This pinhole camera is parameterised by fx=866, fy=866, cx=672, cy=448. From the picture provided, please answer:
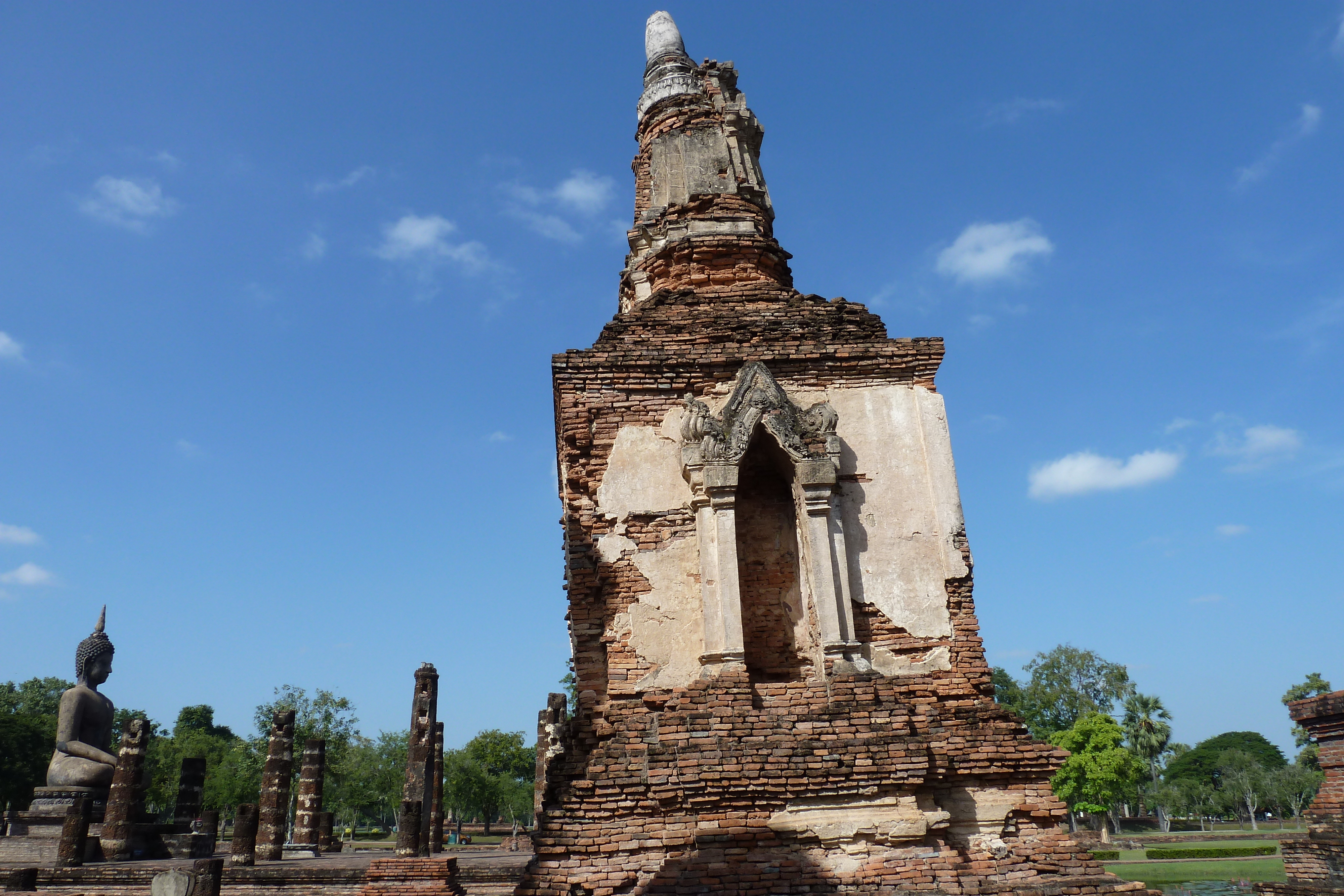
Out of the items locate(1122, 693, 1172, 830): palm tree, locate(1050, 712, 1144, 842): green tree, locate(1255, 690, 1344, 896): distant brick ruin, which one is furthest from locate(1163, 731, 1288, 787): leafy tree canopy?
locate(1255, 690, 1344, 896): distant brick ruin

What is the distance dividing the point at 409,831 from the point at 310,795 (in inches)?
280

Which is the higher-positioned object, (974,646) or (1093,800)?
(974,646)

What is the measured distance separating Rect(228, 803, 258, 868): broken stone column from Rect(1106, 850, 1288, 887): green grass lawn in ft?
55.8

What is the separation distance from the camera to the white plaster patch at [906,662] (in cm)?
730

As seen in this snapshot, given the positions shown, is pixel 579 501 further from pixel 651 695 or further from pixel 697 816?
pixel 697 816

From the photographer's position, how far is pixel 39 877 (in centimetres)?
1297

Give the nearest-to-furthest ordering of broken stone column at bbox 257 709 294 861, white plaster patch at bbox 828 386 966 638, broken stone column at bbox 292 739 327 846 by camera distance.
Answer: white plaster patch at bbox 828 386 966 638 < broken stone column at bbox 257 709 294 861 < broken stone column at bbox 292 739 327 846

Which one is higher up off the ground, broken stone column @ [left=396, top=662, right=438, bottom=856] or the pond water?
broken stone column @ [left=396, top=662, right=438, bottom=856]

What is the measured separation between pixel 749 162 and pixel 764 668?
6.65 meters

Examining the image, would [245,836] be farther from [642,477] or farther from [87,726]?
[642,477]

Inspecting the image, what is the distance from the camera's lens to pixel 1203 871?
21859mm

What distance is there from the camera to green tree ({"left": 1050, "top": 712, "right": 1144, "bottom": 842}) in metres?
32.6

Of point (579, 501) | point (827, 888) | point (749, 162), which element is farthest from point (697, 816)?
point (749, 162)

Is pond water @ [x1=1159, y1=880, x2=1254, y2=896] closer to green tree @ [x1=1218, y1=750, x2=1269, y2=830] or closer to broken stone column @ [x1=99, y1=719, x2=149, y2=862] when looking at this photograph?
broken stone column @ [x1=99, y1=719, x2=149, y2=862]
